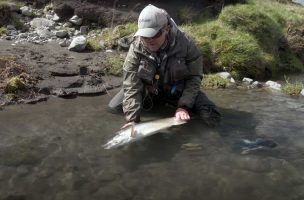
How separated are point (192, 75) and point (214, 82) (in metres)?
3.29

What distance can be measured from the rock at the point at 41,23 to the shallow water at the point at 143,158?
15.9 ft

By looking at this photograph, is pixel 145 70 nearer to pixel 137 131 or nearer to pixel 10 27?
pixel 137 131

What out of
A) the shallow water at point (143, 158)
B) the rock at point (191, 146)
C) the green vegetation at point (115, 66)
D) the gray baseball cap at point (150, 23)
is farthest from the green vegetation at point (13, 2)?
the rock at point (191, 146)

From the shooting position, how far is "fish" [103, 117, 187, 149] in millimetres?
6295

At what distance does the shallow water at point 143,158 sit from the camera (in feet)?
17.3

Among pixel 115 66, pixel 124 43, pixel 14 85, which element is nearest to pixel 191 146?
pixel 14 85

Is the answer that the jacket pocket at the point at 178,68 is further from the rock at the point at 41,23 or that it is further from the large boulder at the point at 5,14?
the large boulder at the point at 5,14

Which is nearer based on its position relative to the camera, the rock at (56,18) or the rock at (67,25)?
the rock at (67,25)

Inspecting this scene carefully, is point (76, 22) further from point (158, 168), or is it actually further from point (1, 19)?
point (158, 168)

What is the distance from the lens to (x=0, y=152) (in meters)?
6.16

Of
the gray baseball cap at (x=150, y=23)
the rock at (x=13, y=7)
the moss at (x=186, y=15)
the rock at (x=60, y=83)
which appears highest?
the gray baseball cap at (x=150, y=23)

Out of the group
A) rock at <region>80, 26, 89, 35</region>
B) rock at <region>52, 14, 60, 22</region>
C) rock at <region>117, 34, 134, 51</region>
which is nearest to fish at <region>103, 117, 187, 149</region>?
rock at <region>117, 34, 134, 51</region>

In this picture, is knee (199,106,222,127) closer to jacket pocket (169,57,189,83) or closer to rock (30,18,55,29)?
jacket pocket (169,57,189,83)

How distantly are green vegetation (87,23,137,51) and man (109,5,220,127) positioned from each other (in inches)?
170
